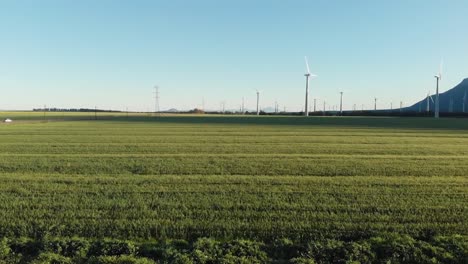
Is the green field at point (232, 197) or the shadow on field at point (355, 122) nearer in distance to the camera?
the green field at point (232, 197)

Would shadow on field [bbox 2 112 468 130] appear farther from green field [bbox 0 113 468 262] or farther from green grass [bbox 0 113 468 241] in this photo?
green field [bbox 0 113 468 262]

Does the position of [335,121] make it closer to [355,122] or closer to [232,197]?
[355,122]

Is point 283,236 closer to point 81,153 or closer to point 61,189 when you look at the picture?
→ point 61,189

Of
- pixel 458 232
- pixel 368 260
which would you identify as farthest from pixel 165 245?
pixel 458 232

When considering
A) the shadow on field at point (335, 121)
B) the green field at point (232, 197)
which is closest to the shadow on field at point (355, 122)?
the shadow on field at point (335, 121)

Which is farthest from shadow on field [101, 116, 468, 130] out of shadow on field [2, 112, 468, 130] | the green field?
the green field

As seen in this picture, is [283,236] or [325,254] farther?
[283,236]

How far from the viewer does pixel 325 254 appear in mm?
6562

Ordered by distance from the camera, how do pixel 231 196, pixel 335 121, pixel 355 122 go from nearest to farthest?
1. pixel 231 196
2. pixel 355 122
3. pixel 335 121

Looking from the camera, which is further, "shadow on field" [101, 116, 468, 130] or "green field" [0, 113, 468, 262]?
"shadow on field" [101, 116, 468, 130]

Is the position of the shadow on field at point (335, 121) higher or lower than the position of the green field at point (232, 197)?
higher

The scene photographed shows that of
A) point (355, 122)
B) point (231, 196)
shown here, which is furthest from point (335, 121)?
point (231, 196)

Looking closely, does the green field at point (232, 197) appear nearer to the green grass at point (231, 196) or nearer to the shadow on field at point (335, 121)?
the green grass at point (231, 196)

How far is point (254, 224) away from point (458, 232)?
4.10 meters
